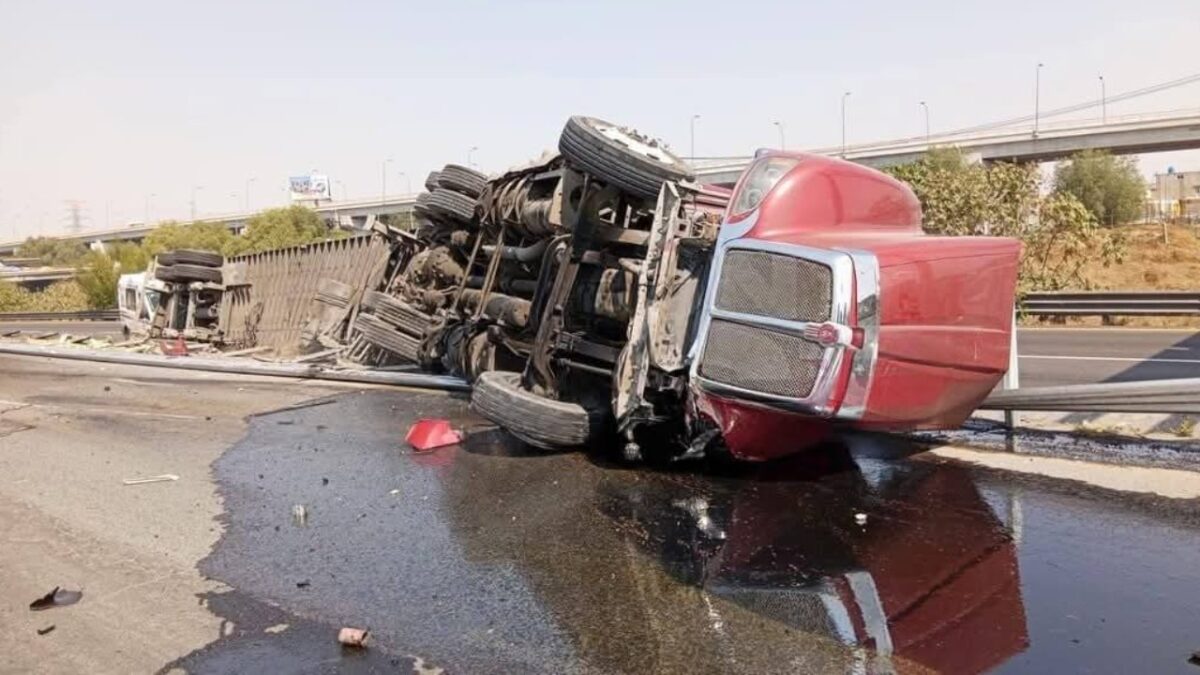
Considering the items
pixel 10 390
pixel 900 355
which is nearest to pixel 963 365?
pixel 900 355

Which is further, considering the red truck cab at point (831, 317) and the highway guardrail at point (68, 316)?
the highway guardrail at point (68, 316)

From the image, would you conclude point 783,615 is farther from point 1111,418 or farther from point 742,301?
point 1111,418

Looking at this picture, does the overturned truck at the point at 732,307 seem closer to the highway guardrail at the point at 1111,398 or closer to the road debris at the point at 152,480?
the highway guardrail at the point at 1111,398

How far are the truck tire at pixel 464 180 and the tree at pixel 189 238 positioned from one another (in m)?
54.8

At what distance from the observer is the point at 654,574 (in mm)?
4090

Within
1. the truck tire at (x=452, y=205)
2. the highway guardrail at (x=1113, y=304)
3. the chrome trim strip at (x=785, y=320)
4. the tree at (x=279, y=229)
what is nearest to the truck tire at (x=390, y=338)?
the truck tire at (x=452, y=205)

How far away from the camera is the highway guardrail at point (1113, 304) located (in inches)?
630

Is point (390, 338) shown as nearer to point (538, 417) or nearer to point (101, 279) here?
point (538, 417)

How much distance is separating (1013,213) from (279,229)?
169ft

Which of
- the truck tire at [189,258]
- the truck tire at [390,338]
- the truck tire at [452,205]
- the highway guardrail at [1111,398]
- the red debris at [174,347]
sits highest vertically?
the truck tire at [452,205]

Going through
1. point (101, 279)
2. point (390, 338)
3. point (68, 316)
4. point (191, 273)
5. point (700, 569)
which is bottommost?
point (700, 569)

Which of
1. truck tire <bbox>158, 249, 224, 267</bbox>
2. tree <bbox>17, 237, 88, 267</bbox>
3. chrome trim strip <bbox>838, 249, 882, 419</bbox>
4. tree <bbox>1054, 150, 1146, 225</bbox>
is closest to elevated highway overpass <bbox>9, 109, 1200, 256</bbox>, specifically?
tree <bbox>1054, 150, 1146, 225</bbox>

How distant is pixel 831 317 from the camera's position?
4.44 m

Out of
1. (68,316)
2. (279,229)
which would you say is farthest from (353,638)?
(279,229)
